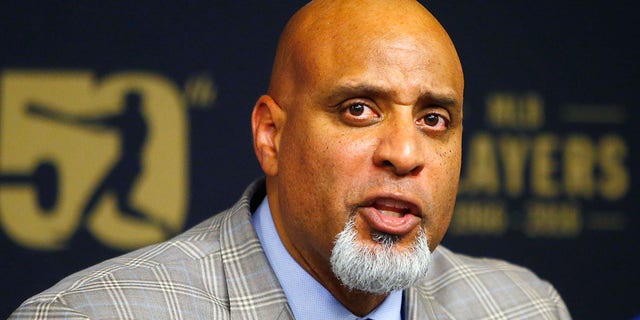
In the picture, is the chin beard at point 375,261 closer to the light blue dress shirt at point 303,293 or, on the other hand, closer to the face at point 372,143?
the face at point 372,143

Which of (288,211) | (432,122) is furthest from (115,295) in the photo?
(432,122)

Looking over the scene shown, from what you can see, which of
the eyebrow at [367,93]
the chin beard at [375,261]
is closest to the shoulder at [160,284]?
the chin beard at [375,261]

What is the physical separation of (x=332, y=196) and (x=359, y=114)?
15 centimetres

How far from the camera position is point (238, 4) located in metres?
3.30

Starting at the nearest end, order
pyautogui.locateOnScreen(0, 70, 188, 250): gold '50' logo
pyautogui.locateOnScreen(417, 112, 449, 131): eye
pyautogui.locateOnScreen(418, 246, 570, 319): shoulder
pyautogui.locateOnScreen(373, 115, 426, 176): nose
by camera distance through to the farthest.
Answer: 1. pyautogui.locateOnScreen(373, 115, 426, 176): nose
2. pyautogui.locateOnScreen(417, 112, 449, 131): eye
3. pyautogui.locateOnScreen(418, 246, 570, 319): shoulder
4. pyautogui.locateOnScreen(0, 70, 188, 250): gold '50' logo

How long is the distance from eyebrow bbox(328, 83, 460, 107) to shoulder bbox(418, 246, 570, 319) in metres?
0.50

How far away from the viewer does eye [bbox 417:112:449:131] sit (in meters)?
2.02

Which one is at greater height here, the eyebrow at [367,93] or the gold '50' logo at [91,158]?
the eyebrow at [367,93]

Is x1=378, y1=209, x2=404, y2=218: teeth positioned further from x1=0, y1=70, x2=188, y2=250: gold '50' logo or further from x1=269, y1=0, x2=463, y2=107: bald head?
x1=0, y1=70, x2=188, y2=250: gold '50' logo

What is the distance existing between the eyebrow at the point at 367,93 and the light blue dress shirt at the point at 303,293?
0.35 m

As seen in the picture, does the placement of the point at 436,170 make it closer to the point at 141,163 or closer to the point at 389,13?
the point at 389,13

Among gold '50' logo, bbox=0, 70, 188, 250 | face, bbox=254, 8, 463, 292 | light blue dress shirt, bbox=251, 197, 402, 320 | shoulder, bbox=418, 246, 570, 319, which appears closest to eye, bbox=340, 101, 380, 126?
face, bbox=254, 8, 463, 292

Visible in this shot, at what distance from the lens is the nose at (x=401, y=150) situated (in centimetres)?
191

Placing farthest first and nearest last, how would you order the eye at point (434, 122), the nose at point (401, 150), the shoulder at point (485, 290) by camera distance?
the shoulder at point (485, 290)
the eye at point (434, 122)
the nose at point (401, 150)
